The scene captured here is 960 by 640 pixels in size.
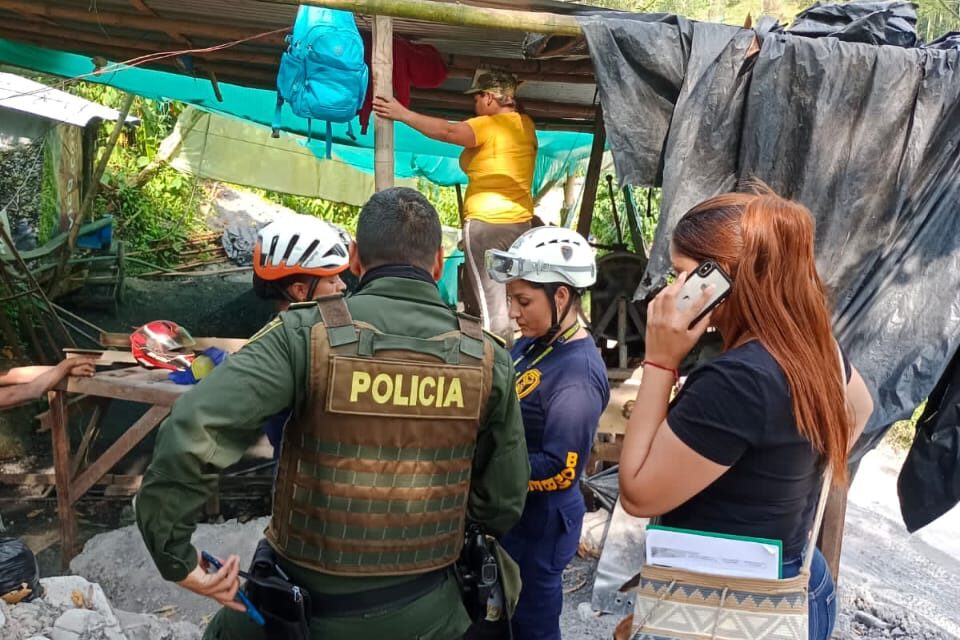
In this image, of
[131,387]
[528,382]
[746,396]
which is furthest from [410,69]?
[746,396]

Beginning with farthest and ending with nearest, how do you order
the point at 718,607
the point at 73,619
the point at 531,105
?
the point at 531,105 < the point at 73,619 < the point at 718,607

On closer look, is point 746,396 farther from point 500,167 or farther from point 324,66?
point 500,167

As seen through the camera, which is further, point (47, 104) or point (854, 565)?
point (47, 104)

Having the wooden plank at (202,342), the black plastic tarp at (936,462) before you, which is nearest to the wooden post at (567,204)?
the wooden plank at (202,342)

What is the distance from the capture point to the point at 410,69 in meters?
5.25

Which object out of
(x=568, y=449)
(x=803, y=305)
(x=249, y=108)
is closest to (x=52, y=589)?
(x=568, y=449)

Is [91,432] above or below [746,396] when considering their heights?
below

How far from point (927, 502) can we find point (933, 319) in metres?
0.97

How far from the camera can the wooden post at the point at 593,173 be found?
626 cm

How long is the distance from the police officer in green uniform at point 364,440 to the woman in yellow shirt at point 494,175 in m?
2.98

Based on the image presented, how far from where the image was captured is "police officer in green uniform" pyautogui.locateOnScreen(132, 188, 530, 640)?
5.40ft

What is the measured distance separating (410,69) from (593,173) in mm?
1881

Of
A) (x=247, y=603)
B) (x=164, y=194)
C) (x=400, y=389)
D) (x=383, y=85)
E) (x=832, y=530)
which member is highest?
(x=383, y=85)

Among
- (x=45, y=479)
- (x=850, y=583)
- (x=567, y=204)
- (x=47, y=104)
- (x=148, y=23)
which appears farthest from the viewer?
(x=567, y=204)
